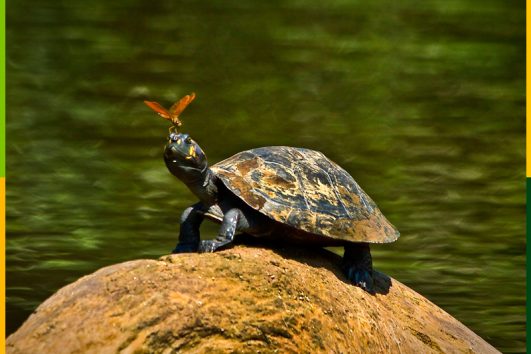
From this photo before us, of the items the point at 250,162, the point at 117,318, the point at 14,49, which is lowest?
the point at 117,318

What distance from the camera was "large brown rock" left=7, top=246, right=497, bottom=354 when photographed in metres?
4.25

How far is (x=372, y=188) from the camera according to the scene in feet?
33.0

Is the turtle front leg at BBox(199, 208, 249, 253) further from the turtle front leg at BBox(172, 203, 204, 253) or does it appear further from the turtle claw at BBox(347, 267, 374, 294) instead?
the turtle claw at BBox(347, 267, 374, 294)

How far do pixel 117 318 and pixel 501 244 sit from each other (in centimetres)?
637

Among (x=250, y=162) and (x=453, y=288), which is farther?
(x=453, y=288)

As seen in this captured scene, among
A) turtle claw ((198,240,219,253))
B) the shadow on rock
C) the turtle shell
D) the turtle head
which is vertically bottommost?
the shadow on rock

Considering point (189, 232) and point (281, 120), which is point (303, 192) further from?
point (281, 120)

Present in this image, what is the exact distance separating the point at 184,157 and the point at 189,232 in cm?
45

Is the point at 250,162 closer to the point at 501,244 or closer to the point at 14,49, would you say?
the point at 501,244

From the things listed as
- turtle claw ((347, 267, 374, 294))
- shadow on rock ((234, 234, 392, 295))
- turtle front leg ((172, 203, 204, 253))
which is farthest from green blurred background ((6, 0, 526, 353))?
turtle claw ((347, 267, 374, 294))

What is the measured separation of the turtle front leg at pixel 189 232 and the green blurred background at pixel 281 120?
13.0 ft

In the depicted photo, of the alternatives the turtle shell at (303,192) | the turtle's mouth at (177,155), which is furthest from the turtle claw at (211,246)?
the turtle's mouth at (177,155)


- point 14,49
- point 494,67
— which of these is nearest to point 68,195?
point 14,49

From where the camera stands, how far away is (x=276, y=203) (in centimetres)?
494
